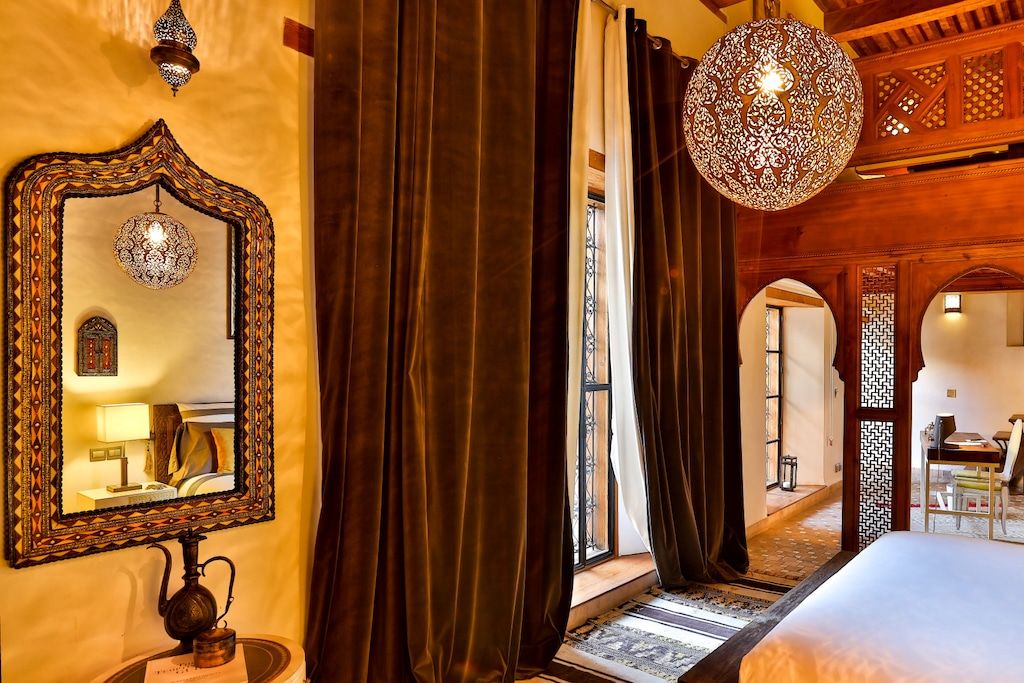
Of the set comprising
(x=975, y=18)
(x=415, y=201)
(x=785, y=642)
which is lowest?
(x=785, y=642)

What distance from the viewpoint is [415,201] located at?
2.51 metres

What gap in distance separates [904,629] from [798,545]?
3236mm

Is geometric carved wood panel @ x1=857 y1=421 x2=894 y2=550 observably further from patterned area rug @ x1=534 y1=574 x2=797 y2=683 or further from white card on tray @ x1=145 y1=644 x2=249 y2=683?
white card on tray @ x1=145 y1=644 x2=249 y2=683

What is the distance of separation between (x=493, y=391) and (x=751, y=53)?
5.11ft

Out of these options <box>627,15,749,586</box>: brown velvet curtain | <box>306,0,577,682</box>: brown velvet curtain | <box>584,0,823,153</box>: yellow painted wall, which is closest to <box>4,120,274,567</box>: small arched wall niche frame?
<box>306,0,577,682</box>: brown velvet curtain

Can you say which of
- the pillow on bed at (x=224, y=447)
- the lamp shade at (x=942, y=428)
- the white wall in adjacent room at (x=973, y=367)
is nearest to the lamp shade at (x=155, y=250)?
the pillow on bed at (x=224, y=447)

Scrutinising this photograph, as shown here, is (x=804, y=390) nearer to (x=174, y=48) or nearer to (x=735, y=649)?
(x=735, y=649)

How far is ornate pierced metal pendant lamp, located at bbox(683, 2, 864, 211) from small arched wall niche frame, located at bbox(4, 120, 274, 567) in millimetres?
1759

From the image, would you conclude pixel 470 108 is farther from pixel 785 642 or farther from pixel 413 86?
pixel 785 642

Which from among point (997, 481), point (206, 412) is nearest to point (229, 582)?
point (206, 412)

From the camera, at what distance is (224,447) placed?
7.11 ft

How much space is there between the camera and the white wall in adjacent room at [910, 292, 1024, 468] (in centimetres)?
882

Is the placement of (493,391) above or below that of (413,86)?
below

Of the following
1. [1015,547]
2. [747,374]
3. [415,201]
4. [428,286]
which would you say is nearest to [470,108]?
[415,201]
